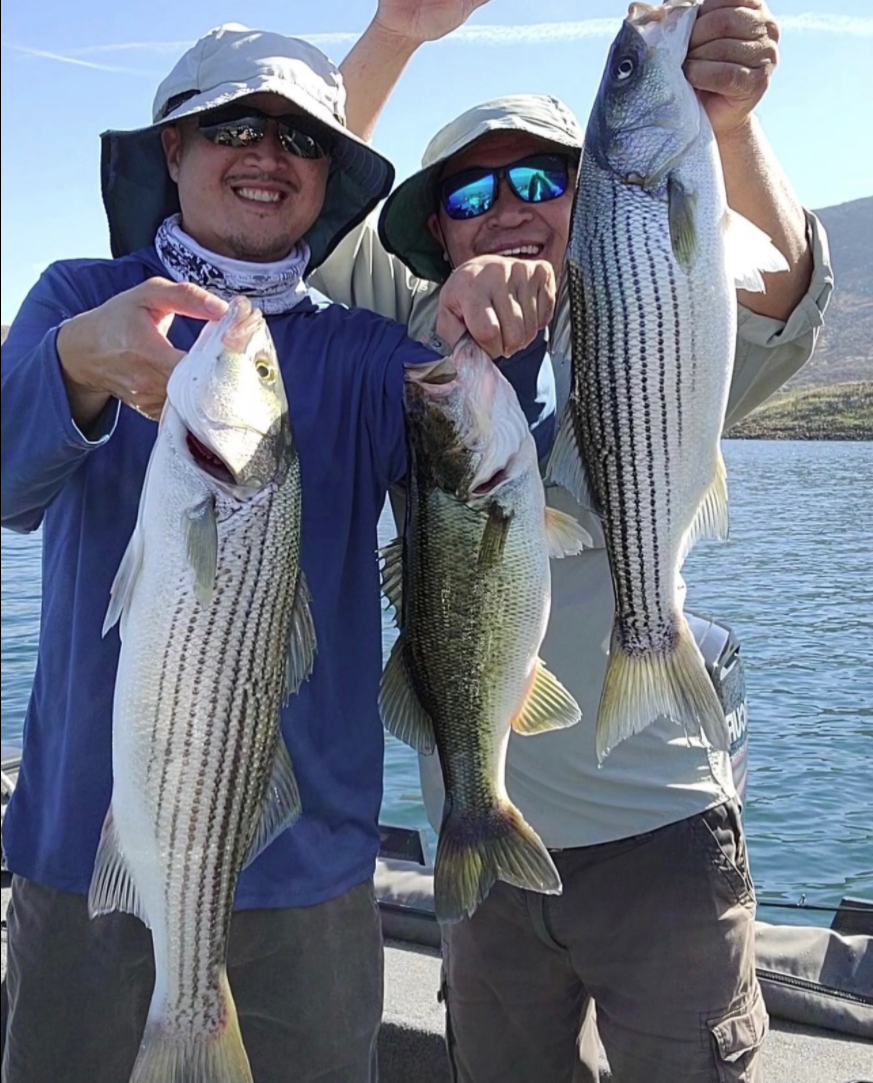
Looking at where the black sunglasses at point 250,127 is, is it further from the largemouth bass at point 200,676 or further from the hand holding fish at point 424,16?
the hand holding fish at point 424,16

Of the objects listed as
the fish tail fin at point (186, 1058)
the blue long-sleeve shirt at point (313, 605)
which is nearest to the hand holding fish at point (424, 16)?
the blue long-sleeve shirt at point (313, 605)

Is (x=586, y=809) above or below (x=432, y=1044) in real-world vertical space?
above

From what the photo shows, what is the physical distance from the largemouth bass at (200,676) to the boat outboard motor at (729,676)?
5.98 ft

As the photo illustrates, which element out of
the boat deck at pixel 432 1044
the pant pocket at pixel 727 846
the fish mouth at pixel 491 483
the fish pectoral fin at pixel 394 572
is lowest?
the boat deck at pixel 432 1044

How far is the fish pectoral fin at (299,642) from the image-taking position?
2.18 meters

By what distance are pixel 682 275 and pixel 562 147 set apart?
97 centimetres

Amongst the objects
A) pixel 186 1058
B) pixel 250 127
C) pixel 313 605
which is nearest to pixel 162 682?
pixel 313 605

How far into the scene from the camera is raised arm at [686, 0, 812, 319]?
201cm

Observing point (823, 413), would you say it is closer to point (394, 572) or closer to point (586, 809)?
point (586, 809)

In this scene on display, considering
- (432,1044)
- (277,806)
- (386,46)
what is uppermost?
(386,46)

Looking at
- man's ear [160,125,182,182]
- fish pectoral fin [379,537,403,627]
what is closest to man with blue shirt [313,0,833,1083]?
fish pectoral fin [379,537,403,627]

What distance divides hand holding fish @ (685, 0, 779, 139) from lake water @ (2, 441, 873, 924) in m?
1.52

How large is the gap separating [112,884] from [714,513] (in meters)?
1.48

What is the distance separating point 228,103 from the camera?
8.08ft
